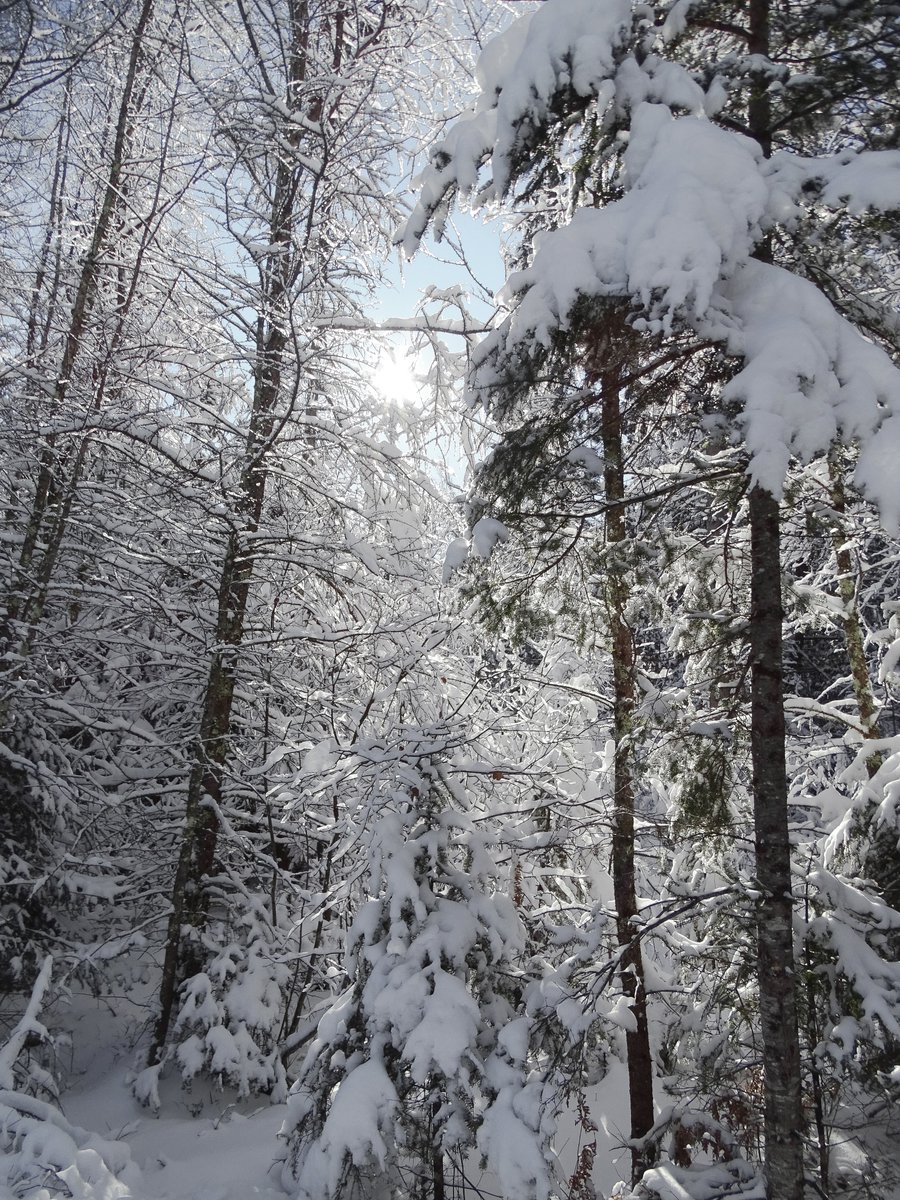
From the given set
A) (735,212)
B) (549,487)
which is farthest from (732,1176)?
(735,212)

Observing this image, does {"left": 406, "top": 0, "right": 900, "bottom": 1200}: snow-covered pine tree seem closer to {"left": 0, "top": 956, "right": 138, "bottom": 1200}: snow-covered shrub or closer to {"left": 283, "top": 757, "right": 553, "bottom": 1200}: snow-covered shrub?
{"left": 283, "top": 757, "right": 553, "bottom": 1200}: snow-covered shrub

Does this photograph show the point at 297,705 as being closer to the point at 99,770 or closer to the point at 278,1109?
the point at 99,770

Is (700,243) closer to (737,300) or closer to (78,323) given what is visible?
(737,300)

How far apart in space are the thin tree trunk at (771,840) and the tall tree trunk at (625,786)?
1046 mm

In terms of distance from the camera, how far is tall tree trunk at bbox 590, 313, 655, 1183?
5125 millimetres

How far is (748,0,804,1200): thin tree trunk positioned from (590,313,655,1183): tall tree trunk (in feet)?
3.43

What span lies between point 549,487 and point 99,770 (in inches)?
272

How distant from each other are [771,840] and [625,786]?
1550mm

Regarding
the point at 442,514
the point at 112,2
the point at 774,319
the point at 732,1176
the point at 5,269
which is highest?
the point at 112,2

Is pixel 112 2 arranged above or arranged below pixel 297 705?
above

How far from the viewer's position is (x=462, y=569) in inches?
208

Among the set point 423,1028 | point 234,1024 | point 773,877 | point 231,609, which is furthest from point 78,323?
point 773,877

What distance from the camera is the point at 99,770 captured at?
8656 millimetres

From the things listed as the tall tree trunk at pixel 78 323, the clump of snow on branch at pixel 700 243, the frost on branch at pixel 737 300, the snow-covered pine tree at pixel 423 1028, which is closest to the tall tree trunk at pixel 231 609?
the tall tree trunk at pixel 78 323
